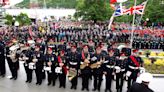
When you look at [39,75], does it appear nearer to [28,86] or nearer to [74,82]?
[28,86]

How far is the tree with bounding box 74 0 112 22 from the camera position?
4578 cm

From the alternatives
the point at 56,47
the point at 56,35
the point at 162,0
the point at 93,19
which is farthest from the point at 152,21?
the point at 56,47

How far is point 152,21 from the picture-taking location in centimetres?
4766

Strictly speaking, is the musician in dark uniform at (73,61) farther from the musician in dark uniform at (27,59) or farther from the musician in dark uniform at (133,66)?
the musician in dark uniform at (133,66)

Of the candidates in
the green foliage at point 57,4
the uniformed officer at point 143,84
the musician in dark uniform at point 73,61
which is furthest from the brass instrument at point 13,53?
the green foliage at point 57,4

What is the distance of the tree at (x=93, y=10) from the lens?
4578cm

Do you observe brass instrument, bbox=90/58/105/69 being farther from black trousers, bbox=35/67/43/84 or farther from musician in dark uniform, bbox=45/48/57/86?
black trousers, bbox=35/67/43/84

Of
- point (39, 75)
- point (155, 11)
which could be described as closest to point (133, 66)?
point (39, 75)

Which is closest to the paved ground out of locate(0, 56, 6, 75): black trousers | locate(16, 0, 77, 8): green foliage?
locate(0, 56, 6, 75): black trousers

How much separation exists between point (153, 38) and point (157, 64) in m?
10.5

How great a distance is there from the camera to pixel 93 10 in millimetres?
45406

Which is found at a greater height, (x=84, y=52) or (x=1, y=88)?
(x=84, y=52)

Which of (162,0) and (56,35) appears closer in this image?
(56,35)

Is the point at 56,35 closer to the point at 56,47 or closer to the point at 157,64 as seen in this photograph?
the point at 56,47
